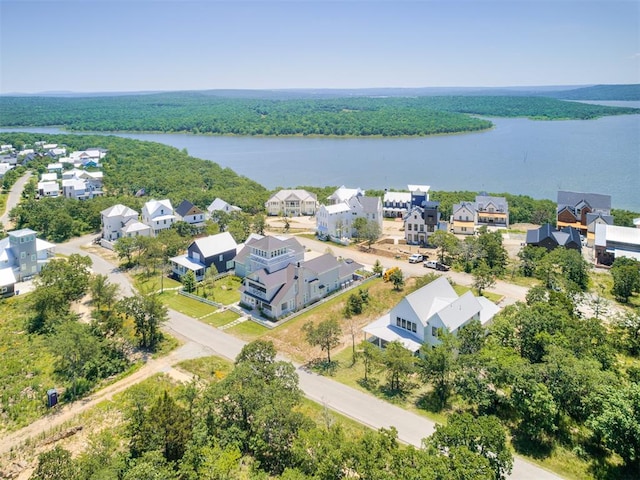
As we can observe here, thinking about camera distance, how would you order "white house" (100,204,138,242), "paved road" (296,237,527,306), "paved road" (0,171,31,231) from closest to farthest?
1. "paved road" (296,237,527,306)
2. "white house" (100,204,138,242)
3. "paved road" (0,171,31,231)

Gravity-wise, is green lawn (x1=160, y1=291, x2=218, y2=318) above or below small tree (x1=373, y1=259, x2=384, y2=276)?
below

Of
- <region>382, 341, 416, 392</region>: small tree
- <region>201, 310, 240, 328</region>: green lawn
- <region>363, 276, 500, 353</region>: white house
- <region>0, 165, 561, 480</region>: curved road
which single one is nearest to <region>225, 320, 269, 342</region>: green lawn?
<region>0, 165, 561, 480</region>: curved road

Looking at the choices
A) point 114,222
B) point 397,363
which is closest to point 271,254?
point 397,363

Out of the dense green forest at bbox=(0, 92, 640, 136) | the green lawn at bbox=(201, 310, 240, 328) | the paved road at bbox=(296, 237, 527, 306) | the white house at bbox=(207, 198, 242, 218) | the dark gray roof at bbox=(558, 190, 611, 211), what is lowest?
the paved road at bbox=(296, 237, 527, 306)

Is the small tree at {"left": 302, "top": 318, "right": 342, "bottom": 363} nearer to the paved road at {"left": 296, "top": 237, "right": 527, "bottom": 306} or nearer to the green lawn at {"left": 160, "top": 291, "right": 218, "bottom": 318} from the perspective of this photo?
the green lawn at {"left": 160, "top": 291, "right": 218, "bottom": 318}

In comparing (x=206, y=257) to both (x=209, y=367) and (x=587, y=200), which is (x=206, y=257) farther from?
(x=587, y=200)

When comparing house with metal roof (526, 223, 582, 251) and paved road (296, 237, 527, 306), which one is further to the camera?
house with metal roof (526, 223, 582, 251)

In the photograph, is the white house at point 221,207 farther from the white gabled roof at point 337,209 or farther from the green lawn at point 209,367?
the green lawn at point 209,367

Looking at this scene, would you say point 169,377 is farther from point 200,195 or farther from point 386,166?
point 386,166
